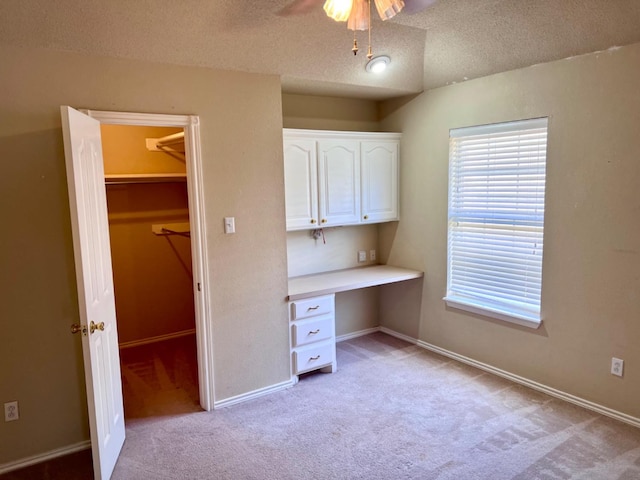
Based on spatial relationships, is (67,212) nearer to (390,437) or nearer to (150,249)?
(150,249)

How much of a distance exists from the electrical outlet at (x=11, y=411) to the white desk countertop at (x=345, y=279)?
1840 mm

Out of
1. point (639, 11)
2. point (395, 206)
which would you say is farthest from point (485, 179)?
point (639, 11)

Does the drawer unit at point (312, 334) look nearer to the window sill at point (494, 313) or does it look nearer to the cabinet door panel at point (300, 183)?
the cabinet door panel at point (300, 183)

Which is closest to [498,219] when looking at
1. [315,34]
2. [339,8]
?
[315,34]

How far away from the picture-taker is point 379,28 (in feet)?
9.81

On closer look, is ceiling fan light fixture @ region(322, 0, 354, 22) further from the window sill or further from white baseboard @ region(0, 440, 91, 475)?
white baseboard @ region(0, 440, 91, 475)

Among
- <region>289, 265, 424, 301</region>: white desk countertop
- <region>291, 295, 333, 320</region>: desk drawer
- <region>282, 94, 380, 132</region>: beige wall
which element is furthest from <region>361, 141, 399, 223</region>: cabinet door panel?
<region>291, 295, 333, 320</region>: desk drawer

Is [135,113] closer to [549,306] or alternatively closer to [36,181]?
[36,181]

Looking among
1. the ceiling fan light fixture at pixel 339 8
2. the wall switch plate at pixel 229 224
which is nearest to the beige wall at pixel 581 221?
the ceiling fan light fixture at pixel 339 8

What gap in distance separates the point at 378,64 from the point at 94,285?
2.51 m

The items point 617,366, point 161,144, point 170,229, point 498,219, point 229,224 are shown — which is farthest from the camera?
point 170,229

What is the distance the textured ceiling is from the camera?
7.70 feet

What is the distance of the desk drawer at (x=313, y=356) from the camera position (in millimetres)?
3506

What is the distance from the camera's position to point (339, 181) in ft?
12.7
